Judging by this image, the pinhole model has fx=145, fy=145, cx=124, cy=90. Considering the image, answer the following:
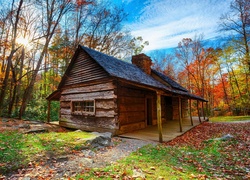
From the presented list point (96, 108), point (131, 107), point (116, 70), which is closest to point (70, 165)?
point (96, 108)

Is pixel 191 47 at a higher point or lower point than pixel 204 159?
higher

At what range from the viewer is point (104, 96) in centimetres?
888

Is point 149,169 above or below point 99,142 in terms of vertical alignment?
below

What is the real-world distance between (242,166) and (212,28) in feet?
62.1

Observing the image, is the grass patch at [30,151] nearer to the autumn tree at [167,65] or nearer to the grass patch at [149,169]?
the grass patch at [149,169]

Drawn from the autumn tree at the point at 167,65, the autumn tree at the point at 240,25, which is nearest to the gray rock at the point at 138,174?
the autumn tree at the point at 240,25

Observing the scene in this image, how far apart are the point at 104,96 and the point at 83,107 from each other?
8.03ft

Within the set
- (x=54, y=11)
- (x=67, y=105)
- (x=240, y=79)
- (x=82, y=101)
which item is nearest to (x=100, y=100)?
(x=82, y=101)

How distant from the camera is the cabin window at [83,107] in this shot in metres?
9.79

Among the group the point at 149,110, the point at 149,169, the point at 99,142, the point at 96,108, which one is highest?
the point at 96,108

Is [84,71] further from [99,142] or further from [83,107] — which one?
[99,142]

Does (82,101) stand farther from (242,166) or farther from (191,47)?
(191,47)

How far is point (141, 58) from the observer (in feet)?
47.8

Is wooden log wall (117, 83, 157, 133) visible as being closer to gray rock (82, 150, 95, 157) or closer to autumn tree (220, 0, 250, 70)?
gray rock (82, 150, 95, 157)
